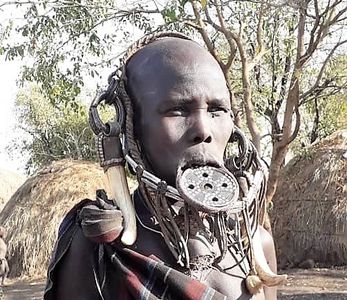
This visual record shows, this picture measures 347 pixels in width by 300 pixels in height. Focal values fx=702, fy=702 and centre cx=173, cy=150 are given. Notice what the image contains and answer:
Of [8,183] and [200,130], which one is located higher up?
[200,130]

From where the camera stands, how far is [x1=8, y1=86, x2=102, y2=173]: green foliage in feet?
71.1

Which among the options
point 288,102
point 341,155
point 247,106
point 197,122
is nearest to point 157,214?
point 197,122

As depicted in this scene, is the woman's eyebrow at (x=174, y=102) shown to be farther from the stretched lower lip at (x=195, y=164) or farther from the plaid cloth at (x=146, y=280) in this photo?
the plaid cloth at (x=146, y=280)

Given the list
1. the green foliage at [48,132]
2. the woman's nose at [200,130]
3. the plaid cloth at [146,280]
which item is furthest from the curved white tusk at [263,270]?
the green foliage at [48,132]

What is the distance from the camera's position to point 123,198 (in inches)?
51.8

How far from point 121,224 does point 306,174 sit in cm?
1278

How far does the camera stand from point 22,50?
316 inches

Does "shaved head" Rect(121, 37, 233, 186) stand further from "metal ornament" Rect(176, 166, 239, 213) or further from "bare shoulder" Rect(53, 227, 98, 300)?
"bare shoulder" Rect(53, 227, 98, 300)

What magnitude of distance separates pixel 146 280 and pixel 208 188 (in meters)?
0.20

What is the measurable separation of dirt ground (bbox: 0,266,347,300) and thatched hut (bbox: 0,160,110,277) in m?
0.48

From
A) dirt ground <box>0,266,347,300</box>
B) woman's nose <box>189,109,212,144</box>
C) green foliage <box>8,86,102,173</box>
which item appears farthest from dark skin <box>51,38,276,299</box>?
green foliage <box>8,86,102,173</box>

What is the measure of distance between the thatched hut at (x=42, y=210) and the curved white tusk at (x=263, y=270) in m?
11.8

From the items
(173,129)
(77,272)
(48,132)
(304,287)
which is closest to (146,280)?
(77,272)

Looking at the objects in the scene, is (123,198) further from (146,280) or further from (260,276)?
(260,276)
